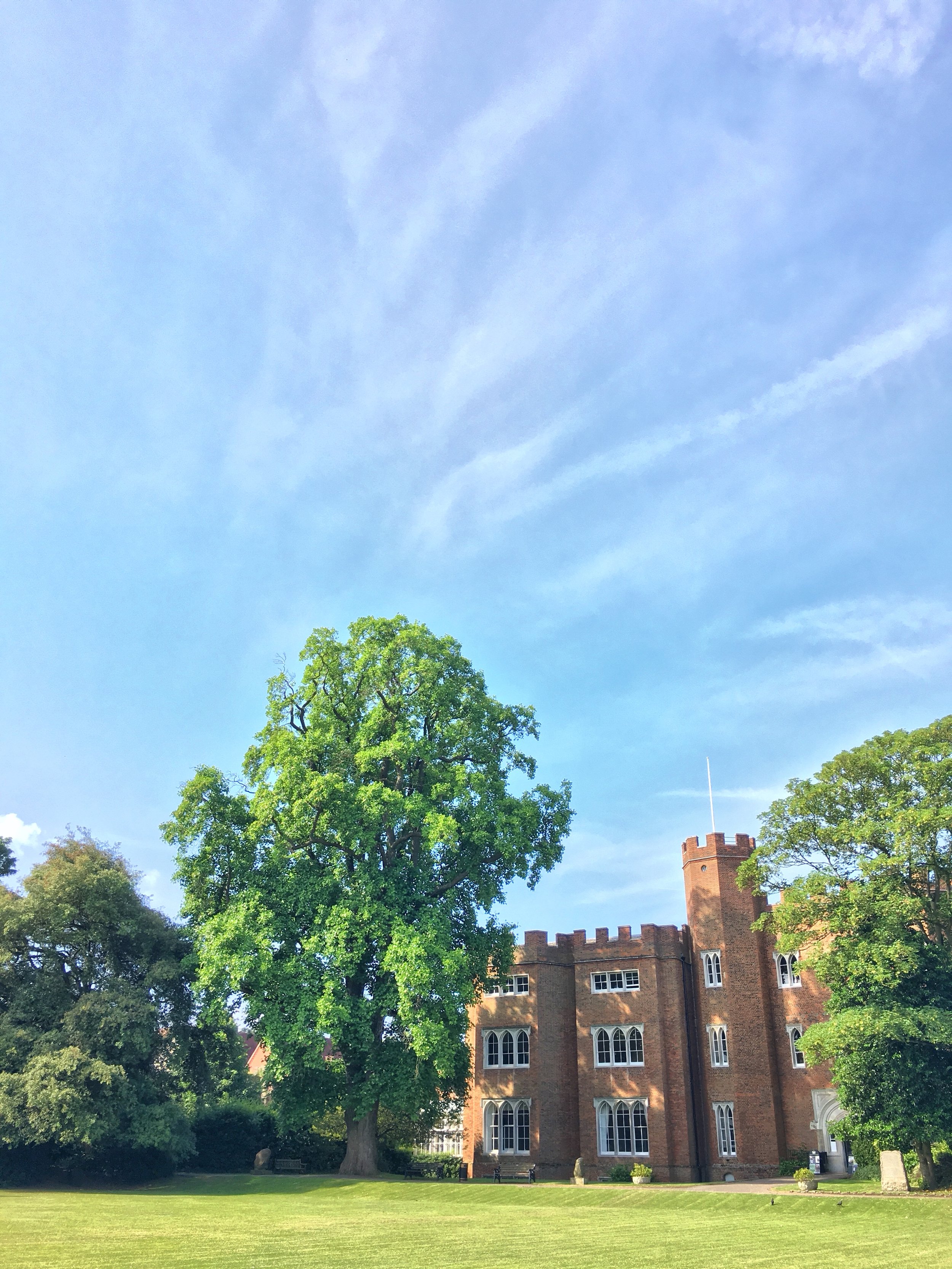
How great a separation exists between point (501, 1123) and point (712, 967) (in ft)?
36.5

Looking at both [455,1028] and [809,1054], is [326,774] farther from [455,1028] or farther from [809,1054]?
[809,1054]

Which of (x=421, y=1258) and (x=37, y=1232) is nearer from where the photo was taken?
(x=421, y=1258)

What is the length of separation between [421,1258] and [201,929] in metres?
18.6

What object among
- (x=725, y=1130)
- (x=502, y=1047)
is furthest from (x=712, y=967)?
(x=502, y=1047)

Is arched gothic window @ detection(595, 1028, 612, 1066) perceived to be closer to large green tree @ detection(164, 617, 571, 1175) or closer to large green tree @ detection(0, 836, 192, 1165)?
large green tree @ detection(164, 617, 571, 1175)

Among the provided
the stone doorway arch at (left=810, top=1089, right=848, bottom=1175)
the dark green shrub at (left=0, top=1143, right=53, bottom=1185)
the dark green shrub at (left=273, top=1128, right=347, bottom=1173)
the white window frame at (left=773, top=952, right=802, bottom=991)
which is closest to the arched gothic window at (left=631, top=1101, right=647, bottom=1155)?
the stone doorway arch at (left=810, top=1089, right=848, bottom=1175)

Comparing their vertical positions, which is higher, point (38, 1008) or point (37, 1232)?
point (38, 1008)

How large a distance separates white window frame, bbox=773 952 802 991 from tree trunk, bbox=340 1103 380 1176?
696 inches

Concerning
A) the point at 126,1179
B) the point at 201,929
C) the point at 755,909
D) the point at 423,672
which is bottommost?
the point at 126,1179

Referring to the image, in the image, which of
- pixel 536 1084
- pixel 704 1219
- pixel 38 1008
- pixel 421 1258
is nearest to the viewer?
pixel 421 1258

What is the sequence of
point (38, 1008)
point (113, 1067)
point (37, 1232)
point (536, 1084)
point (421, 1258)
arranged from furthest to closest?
point (536, 1084)
point (38, 1008)
point (113, 1067)
point (37, 1232)
point (421, 1258)

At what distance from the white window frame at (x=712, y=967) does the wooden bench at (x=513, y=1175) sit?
10.0 meters

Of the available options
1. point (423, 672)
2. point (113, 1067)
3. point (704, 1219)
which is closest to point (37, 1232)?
point (113, 1067)

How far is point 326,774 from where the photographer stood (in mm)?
31719
